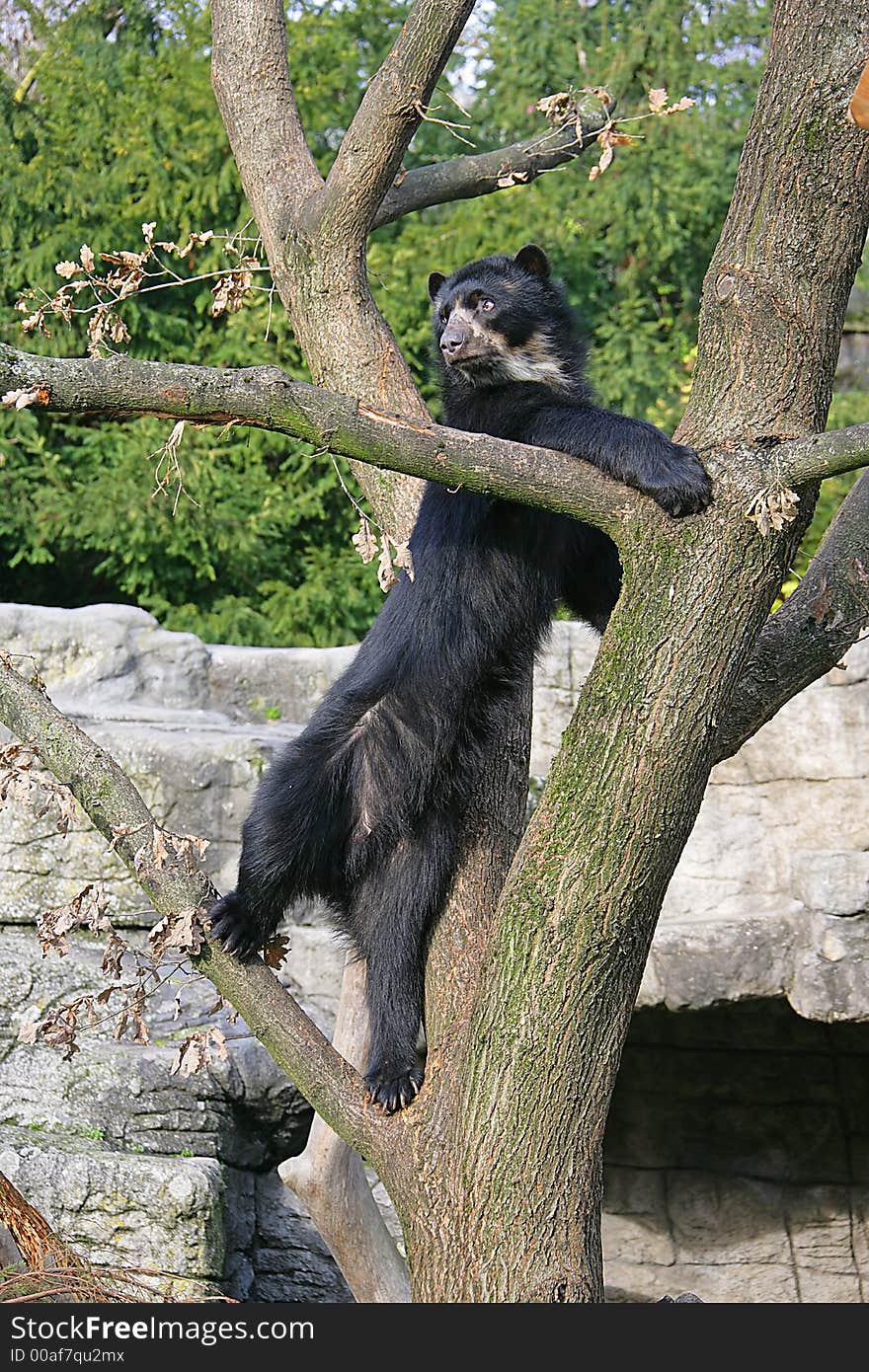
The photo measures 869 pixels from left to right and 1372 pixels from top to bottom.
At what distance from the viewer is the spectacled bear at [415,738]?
3.48 meters

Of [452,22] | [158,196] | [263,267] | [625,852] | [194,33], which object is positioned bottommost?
[625,852]

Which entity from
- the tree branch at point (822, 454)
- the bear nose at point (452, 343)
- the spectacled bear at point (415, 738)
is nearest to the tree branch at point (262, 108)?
the bear nose at point (452, 343)

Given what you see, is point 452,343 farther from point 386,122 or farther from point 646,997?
point 646,997

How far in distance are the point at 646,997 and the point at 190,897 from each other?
12.8 ft

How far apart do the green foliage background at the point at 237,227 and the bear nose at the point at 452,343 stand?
6.26 metres

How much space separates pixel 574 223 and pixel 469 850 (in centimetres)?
847

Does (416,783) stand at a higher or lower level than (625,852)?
higher

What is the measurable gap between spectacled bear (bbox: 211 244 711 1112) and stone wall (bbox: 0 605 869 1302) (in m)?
1.87

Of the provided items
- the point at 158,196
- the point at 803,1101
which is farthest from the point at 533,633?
the point at 158,196

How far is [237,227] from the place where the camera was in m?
10.6

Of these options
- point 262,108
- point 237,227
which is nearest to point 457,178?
point 262,108

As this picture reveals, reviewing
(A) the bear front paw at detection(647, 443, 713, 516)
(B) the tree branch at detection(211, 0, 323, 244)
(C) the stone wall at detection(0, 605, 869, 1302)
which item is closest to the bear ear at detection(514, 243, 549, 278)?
(B) the tree branch at detection(211, 0, 323, 244)
